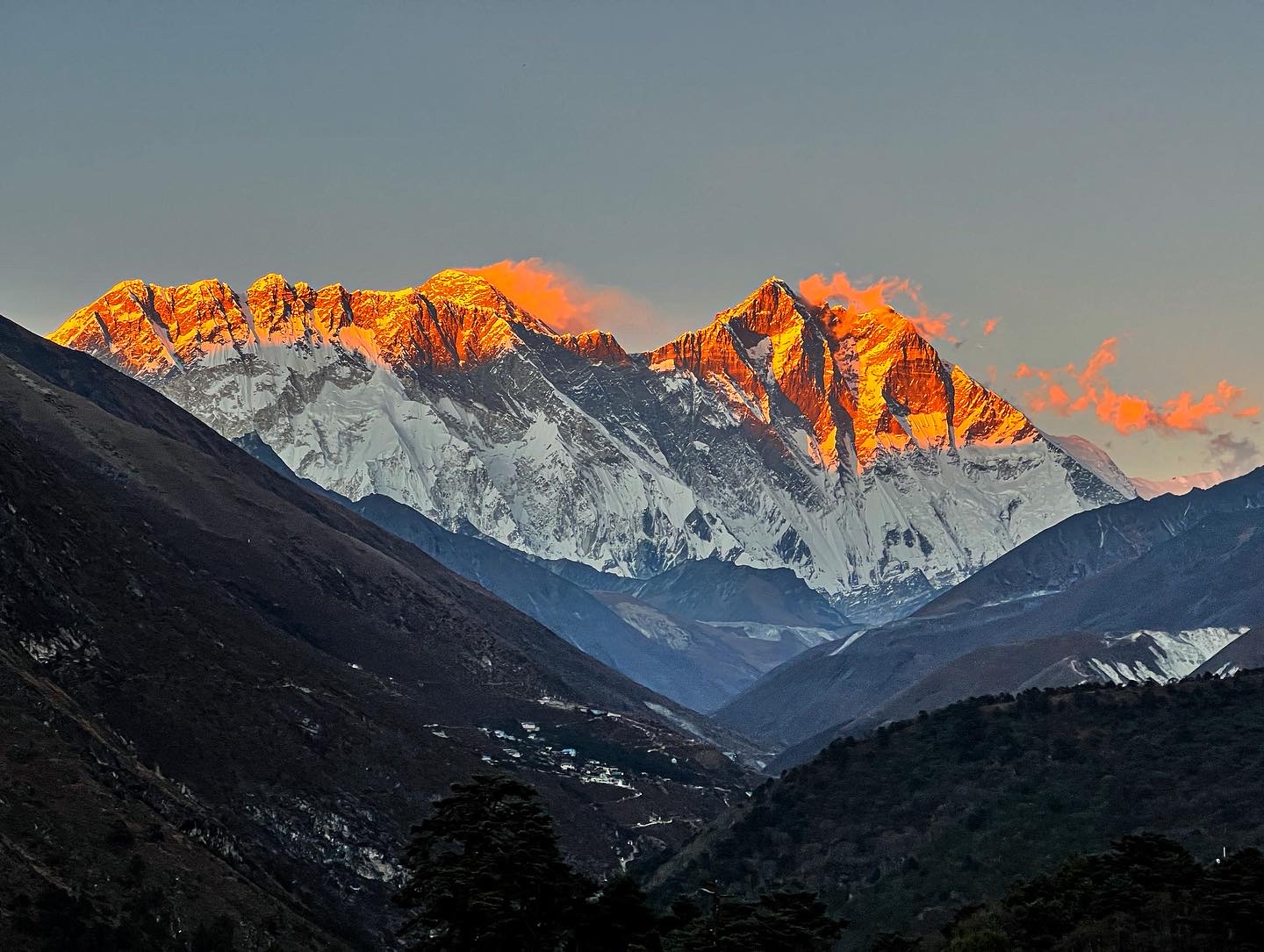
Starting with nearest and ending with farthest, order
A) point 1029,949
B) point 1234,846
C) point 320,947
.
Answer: point 1029,949 → point 320,947 → point 1234,846

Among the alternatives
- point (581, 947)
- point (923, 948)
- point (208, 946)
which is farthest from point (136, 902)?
point (581, 947)

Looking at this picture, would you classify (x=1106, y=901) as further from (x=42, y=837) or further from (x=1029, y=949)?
(x=42, y=837)

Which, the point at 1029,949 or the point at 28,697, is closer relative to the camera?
the point at 1029,949

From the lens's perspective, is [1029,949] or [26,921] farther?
[26,921]

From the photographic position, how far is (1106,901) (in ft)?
417

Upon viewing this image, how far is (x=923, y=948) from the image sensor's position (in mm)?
148750

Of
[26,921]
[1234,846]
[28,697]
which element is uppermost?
[1234,846]

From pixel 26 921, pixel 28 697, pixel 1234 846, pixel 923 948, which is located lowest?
pixel 26 921

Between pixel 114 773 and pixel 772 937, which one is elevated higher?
pixel 772 937

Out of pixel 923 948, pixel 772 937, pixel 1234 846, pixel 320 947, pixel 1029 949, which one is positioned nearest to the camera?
pixel 772 937

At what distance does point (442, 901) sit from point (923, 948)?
6315 centimetres

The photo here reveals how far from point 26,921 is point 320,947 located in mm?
32656

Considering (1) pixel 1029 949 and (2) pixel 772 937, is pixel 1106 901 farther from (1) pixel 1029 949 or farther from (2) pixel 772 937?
(2) pixel 772 937

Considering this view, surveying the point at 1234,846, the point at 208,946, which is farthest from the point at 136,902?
the point at 1234,846
